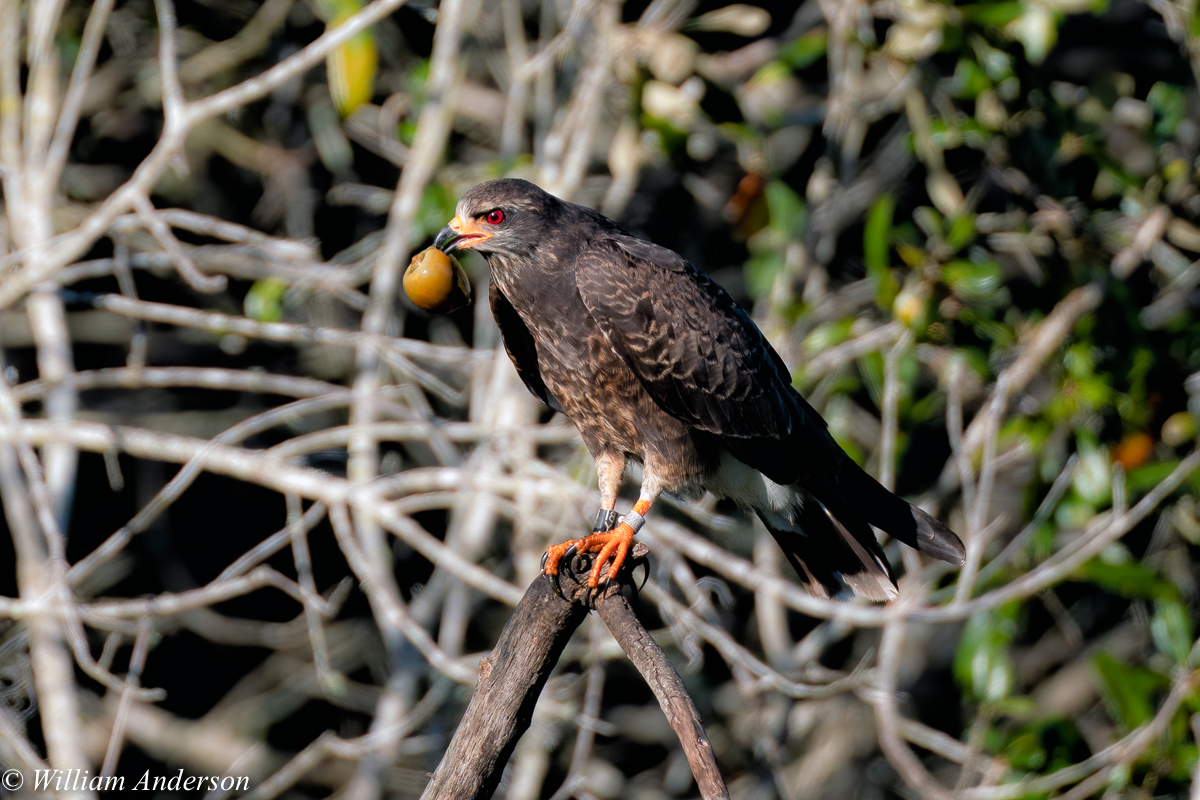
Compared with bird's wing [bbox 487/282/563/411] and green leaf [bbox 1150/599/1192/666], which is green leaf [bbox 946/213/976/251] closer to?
green leaf [bbox 1150/599/1192/666]

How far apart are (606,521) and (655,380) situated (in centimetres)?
42

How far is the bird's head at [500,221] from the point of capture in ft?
9.98

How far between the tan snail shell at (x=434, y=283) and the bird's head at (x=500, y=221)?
218mm

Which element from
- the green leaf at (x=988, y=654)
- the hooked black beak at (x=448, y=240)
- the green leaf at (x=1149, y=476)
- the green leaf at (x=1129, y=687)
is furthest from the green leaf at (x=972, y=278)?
the hooked black beak at (x=448, y=240)

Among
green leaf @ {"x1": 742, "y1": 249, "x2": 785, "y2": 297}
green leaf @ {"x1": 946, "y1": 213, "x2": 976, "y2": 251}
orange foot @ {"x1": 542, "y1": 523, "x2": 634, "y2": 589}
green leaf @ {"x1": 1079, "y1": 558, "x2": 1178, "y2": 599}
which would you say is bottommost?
green leaf @ {"x1": 1079, "y1": 558, "x2": 1178, "y2": 599}

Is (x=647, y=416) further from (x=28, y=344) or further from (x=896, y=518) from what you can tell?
(x=28, y=344)

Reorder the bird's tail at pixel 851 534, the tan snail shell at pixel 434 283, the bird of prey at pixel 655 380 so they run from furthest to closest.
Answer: the bird's tail at pixel 851 534 < the bird of prey at pixel 655 380 < the tan snail shell at pixel 434 283

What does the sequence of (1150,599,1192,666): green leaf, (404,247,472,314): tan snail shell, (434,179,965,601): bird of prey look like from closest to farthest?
(404,247,472,314): tan snail shell < (434,179,965,601): bird of prey < (1150,599,1192,666): green leaf

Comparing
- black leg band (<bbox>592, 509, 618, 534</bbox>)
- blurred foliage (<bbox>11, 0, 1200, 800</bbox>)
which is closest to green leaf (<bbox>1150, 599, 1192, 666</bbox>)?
blurred foliage (<bbox>11, 0, 1200, 800</bbox>)

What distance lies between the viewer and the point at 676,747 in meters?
5.61

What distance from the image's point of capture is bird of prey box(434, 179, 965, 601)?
299 cm

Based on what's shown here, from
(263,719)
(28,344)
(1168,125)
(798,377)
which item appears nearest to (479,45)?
(798,377)

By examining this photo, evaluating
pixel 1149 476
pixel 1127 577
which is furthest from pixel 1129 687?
pixel 1149 476

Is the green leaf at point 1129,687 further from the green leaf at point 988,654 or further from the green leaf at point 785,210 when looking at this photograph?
the green leaf at point 785,210
